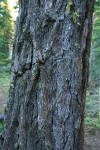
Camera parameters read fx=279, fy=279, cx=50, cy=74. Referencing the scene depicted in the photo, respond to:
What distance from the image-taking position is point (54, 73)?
2.54 metres

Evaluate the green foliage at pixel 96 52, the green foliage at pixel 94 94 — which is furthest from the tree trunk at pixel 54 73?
the green foliage at pixel 96 52

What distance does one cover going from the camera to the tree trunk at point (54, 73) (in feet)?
8.32

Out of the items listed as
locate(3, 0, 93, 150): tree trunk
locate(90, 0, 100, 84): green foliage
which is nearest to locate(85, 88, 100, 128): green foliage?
locate(90, 0, 100, 84): green foliage

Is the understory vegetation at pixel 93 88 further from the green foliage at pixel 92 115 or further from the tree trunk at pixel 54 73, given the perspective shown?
the tree trunk at pixel 54 73

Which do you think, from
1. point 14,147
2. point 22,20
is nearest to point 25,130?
point 14,147

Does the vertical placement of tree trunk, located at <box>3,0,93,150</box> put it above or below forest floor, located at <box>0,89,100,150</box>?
above

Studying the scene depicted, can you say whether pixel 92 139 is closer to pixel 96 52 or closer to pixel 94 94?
pixel 94 94

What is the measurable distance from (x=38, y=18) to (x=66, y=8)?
27cm

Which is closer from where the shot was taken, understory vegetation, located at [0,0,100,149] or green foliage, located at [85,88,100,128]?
green foliage, located at [85,88,100,128]

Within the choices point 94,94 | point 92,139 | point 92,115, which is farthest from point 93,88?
point 92,139

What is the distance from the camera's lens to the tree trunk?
2535 mm

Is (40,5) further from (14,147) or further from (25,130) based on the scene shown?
(14,147)

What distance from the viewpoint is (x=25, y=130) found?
2.62 m

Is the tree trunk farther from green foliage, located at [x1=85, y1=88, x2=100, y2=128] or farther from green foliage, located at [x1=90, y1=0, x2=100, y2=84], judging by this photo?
green foliage, located at [x1=90, y1=0, x2=100, y2=84]
